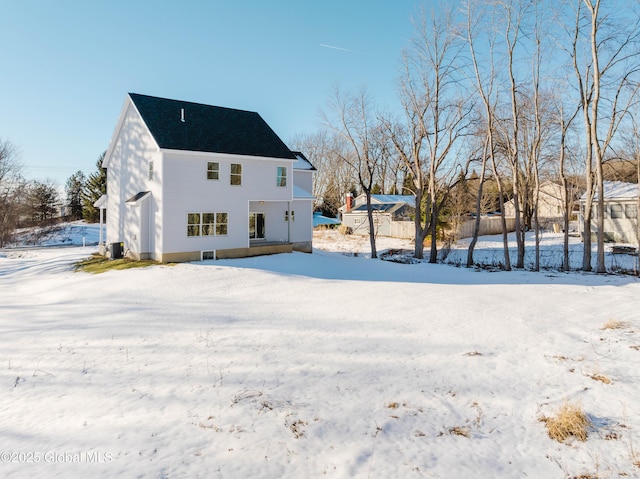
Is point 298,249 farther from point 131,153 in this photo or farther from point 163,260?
point 131,153

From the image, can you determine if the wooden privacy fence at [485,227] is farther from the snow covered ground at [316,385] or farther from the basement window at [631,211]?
the snow covered ground at [316,385]

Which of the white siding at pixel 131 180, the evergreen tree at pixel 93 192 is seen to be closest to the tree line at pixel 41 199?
the evergreen tree at pixel 93 192

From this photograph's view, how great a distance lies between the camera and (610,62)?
54.3ft

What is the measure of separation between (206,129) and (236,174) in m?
2.93

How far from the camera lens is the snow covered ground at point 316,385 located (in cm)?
412

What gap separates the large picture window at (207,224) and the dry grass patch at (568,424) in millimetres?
16516

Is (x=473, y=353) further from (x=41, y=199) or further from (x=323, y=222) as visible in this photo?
(x=41, y=199)

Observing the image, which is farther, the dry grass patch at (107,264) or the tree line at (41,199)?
the tree line at (41,199)

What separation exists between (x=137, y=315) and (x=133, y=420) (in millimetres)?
5797

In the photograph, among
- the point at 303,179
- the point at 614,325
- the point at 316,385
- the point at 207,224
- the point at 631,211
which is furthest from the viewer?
the point at 303,179

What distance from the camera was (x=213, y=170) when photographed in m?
19.2

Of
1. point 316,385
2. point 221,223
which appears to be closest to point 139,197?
point 221,223

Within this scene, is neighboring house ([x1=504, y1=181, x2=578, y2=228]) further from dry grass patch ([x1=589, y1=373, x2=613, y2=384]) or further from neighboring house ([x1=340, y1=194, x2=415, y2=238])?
dry grass patch ([x1=589, y1=373, x2=613, y2=384])

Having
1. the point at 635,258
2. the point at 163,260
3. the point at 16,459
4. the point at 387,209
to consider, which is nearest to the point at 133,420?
the point at 16,459
